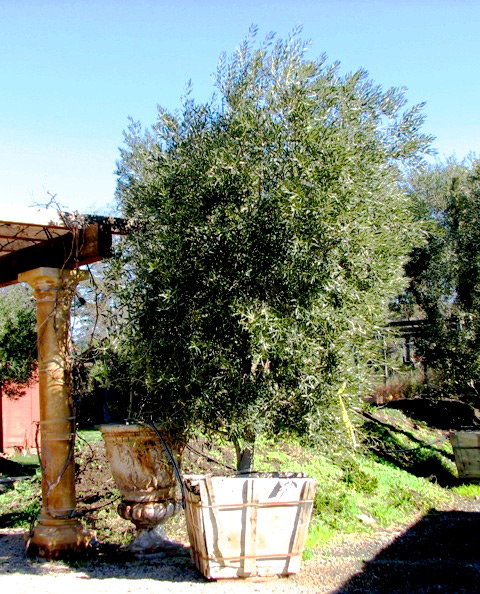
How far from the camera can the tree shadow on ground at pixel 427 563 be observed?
19.7ft

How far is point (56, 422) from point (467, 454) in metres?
8.41

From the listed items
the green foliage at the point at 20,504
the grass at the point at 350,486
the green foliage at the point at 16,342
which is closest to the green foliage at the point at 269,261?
the grass at the point at 350,486

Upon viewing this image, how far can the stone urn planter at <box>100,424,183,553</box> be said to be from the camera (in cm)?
683

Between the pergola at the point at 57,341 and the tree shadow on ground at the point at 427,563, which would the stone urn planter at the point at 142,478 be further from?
the tree shadow on ground at the point at 427,563

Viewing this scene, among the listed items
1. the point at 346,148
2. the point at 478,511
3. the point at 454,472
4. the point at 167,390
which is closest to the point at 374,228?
the point at 346,148

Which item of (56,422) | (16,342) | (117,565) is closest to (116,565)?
(117,565)

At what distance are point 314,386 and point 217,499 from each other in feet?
4.31

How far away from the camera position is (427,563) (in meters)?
7.00

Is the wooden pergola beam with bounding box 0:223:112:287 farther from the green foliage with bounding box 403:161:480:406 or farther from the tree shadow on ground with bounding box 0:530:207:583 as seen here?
the green foliage with bounding box 403:161:480:406

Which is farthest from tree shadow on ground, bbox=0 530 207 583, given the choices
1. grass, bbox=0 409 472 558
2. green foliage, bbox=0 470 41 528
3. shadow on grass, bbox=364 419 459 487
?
shadow on grass, bbox=364 419 459 487

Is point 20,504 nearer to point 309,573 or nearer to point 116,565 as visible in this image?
point 116,565

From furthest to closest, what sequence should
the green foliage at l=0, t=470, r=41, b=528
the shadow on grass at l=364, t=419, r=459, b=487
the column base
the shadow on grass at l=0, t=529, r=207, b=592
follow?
1. the shadow on grass at l=364, t=419, r=459, b=487
2. the green foliage at l=0, t=470, r=41, b=528
3. the column base
4. the shadow on grass at l=0, t=529, r=207, b=592

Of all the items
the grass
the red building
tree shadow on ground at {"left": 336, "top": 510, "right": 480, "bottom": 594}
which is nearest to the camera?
tree shadow on ground at {"left": 336, "top": 510, "right": 480, "bottom": 594}

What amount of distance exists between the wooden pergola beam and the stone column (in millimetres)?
138
